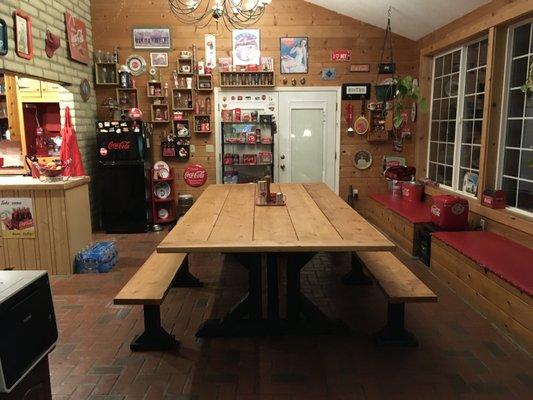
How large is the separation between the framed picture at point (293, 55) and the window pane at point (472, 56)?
2.11 m

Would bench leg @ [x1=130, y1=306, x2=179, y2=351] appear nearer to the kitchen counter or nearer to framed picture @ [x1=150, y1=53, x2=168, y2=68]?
the kitchen counter

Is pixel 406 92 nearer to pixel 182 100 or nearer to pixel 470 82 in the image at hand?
pixel 470 82

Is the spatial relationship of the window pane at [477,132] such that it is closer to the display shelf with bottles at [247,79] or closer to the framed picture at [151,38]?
the display shelf with bottles at [247,79]

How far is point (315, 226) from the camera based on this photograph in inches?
106

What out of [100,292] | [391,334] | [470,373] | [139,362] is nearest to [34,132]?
[100,292]

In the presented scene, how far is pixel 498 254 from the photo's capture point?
335 centimetres

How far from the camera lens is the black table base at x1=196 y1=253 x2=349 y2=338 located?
9.41 feet

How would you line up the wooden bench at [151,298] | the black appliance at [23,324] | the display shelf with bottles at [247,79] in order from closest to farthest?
1. the black appliance at [23,324]
2. the wooden bench at [151,298]
3. the display shelf with bottles at [247,79]

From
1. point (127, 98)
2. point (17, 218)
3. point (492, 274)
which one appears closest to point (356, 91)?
point (127, 98)

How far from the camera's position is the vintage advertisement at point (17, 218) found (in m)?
4.01

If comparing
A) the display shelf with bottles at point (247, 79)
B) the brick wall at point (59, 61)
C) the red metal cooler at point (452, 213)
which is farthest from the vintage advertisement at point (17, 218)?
the red metal cooler at point (452, 213)

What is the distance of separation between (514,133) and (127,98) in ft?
15.7

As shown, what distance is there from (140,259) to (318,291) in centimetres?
199

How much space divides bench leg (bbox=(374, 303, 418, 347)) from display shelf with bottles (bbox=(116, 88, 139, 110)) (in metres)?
4.75
